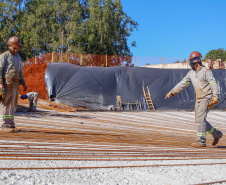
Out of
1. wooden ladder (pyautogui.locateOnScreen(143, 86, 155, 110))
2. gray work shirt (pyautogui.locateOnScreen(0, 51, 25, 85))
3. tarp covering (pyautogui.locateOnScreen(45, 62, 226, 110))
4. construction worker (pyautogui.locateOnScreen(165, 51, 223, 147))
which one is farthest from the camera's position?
wooden ladder (pyautogui.locateOnScreen(143, 86, 155, 110))

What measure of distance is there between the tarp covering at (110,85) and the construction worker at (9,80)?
948 cm

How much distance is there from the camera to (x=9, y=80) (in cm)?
454

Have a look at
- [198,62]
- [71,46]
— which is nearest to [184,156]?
[198,62]

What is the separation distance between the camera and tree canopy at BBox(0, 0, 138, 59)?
114 ft

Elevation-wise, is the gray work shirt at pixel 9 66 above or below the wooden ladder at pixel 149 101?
above

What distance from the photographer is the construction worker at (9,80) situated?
4.48m

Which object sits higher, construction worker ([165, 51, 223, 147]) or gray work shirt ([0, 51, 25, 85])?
gray work shirt ([0, 51, 25, 85])

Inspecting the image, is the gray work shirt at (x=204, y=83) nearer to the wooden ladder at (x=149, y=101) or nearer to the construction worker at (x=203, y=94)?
the construction worker at (x=203, y=94)

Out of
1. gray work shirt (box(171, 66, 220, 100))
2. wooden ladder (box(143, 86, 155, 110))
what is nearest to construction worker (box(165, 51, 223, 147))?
gray work shirt (box(171, 66, 220, 100))

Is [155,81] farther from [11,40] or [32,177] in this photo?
[32,177]

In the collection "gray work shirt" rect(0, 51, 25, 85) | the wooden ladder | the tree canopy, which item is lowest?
the wooden ladder

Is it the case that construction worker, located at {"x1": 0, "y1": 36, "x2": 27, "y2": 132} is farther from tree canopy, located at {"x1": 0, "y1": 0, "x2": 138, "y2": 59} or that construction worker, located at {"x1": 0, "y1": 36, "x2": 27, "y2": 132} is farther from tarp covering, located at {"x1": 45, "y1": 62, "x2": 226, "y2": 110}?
tree canopy, located at {"x1": 0, "y1": 0, "x2": 138, "y2": 59}

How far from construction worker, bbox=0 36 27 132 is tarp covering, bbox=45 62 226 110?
31.1 feet

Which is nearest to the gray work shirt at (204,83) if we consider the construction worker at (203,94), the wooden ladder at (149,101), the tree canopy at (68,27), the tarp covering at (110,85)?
the construction worker at (203,94)
